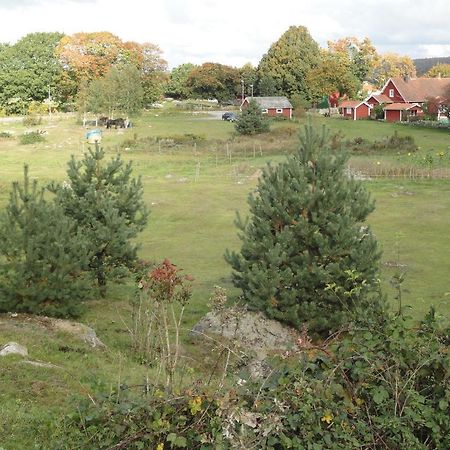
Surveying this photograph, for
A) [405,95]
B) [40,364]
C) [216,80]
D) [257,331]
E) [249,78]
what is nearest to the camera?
[40,364]

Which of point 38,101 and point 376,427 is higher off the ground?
point 38,101

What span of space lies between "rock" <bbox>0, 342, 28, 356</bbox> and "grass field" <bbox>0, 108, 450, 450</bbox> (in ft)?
1.08

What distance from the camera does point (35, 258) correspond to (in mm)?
14250

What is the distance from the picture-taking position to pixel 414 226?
2770 centimetres

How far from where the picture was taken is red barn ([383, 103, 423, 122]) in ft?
259

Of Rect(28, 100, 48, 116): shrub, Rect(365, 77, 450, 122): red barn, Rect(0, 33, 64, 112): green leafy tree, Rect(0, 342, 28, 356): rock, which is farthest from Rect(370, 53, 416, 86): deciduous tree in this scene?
Rect(0, 342, 28, 356): rock

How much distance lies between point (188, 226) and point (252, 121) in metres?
31.5

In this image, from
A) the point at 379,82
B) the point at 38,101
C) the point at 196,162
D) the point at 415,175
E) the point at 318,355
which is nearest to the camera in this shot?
the point at 318,355

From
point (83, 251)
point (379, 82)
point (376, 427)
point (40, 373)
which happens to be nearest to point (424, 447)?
point (376, 427)

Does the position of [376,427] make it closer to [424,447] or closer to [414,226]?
[424,447]

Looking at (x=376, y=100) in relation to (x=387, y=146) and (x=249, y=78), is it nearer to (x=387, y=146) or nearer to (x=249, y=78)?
(x=249, y=78)

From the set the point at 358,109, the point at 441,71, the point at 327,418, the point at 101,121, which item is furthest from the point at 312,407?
the point at 441,71

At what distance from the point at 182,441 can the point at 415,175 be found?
120 feet

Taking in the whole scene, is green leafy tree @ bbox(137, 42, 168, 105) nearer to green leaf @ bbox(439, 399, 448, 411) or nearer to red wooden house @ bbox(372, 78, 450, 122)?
red wooden house @ bbox(372, 78, 450, 122)
